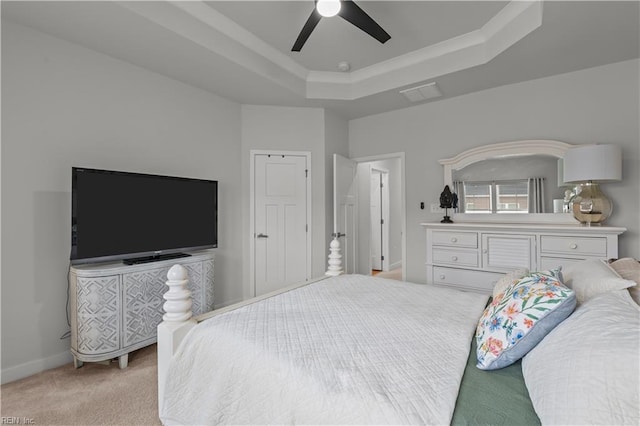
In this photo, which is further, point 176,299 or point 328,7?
point 328,7

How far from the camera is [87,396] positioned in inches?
77.9

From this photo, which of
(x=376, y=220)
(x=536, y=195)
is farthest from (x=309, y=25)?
(x=376, y=220)

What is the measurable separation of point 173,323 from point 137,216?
5.16 feet

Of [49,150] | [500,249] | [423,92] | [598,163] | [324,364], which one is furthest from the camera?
[423,92]

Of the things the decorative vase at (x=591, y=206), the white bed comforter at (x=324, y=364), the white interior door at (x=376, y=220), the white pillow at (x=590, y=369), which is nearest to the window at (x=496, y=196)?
the decorative vase at (x=591, y=206)

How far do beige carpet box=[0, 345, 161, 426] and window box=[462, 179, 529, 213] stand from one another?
11.4ft

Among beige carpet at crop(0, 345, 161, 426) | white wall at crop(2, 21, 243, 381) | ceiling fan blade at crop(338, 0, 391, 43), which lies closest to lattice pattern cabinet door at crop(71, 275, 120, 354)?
beige carpet at crop(0, 345, 161, 426)

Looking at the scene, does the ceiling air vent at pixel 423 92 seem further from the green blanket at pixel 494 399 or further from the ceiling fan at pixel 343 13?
the green blanket at pixel 494 399

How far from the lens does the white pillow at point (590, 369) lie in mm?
677

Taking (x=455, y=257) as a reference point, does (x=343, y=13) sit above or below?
above

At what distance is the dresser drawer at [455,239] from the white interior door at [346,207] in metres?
1.21

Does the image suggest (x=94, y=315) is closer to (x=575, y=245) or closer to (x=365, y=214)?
(x=575, y=245)

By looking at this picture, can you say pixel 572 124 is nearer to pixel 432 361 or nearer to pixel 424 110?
pixel 424 110

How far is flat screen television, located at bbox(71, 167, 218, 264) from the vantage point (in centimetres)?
231
